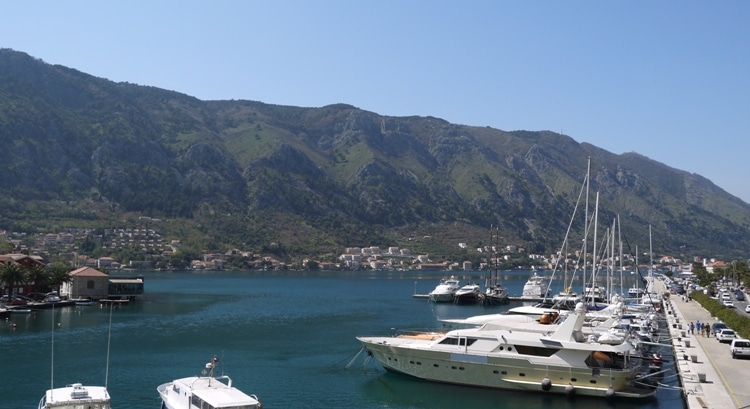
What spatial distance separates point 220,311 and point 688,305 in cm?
5648

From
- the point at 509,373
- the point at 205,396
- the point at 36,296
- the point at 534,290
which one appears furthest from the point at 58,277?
the point at 534,290

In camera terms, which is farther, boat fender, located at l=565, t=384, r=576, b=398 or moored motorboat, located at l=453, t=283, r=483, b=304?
moored motorboat, located at l=453, t=283, r=483, b=304

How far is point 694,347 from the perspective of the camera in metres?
45.6

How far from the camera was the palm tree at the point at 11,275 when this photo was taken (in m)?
77.4

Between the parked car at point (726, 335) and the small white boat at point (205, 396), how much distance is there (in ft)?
115

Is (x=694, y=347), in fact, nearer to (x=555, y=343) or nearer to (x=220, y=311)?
(x=555, y=343)

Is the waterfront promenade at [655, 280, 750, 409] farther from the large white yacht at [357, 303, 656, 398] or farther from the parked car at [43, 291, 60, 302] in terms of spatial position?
the parked car at [43, 291, 60, 302]

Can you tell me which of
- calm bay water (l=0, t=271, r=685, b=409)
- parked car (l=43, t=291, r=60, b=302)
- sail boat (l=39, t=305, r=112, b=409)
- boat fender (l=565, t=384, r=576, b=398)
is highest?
sail boat (l=39, t=305, r=112, b=409)

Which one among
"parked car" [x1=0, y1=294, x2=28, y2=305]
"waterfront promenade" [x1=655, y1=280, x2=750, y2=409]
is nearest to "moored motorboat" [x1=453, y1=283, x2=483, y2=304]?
"waterfront promenade" [x1=655, y1=280, x2=750, y2=409]

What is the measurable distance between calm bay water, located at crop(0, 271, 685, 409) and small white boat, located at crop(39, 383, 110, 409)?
726 cm

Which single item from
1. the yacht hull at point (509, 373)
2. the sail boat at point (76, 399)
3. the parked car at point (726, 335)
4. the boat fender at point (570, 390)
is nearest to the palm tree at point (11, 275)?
the yacht hull at point (509, 373)

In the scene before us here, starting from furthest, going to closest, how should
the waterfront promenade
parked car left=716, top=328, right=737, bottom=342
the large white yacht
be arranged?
parked car left=716, top=328, right=737, bottom=342
the large white yacht
the waterfront promenade

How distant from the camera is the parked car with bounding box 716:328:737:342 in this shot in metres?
47.8

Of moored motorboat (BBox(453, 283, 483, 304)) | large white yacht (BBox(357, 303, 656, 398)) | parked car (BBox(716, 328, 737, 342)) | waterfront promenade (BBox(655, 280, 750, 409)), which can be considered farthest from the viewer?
moored motorboat (BBox(453, 283, 483, 304))
